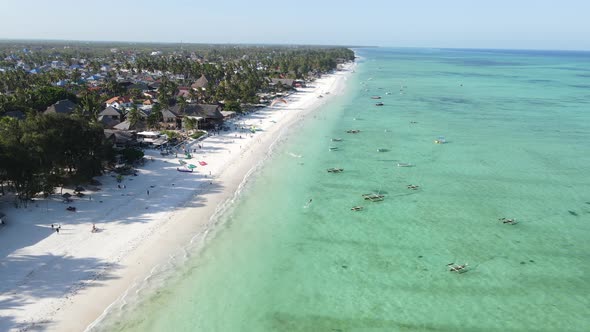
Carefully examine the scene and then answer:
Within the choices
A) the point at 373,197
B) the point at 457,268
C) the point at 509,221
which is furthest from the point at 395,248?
the point at 509,221

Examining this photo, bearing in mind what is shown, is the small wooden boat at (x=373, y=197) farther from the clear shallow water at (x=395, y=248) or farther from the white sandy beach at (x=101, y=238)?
the white sandy beach at (x=101, y=238)

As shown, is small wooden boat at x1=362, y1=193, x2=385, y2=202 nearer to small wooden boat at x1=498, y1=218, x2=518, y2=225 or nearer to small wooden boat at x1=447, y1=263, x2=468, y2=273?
small wooden boat at x1=498, y1=218, x2=518, y2=225

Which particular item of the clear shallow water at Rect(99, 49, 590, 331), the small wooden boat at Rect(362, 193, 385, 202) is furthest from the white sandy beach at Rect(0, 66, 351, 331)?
the small wooden boat at Rect(362, 193, 385, 202)

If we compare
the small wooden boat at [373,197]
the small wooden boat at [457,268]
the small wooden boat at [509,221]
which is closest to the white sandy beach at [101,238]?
the small wooden boat at [373,197]

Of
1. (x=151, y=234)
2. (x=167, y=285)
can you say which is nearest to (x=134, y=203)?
(x=151, y=234)

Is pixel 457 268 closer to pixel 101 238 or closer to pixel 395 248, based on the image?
pixel 395 248

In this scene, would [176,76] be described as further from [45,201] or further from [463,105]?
[45,201]
